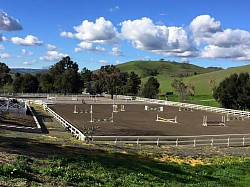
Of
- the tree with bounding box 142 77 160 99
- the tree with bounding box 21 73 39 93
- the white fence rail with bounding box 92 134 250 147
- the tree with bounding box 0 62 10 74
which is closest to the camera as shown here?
the white fence rail with bounding box 92 134 250 147

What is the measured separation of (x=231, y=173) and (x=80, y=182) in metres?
9.13

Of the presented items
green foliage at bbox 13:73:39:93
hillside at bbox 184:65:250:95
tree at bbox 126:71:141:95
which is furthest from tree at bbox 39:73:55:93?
hillside at bbox 184:65:250:95

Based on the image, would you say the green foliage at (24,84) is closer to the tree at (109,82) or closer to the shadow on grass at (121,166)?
the tree at (109,82)

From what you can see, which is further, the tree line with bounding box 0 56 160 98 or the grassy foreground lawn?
the tree line with bounding box 0 56 160 98

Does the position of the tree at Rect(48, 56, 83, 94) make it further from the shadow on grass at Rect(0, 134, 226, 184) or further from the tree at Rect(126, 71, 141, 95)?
the shadow on grass at Rect(0, 134, 226, 184)

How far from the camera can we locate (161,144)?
26.7m

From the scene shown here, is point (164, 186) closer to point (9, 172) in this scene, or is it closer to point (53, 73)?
point (9, 172)

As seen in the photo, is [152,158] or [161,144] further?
[161,144]

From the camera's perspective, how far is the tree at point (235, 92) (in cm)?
7113

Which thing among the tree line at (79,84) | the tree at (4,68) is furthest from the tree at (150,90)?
the tree at (4,68)

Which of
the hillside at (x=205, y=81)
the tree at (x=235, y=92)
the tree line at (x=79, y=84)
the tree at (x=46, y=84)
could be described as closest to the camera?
the tree at (x=235, y=92)

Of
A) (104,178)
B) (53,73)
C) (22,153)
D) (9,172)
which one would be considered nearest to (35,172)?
(9,172)

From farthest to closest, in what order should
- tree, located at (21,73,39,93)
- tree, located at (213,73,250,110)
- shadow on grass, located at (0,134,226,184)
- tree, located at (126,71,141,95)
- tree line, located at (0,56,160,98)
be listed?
tree, located at (126,71,141,95) < tree, located at (21,73,39,93) < tree line, located at (0,56,160,98) < tree, located at (213,73,250,110) < shadow on grass, located at (0,134,226,184)

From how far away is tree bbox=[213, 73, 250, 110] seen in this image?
233 feet
